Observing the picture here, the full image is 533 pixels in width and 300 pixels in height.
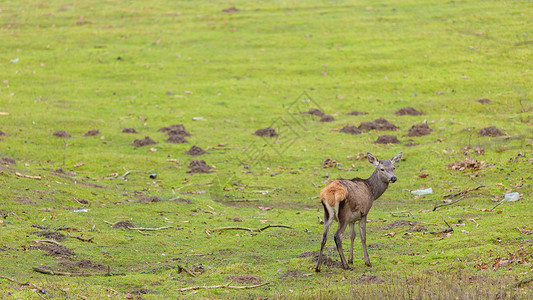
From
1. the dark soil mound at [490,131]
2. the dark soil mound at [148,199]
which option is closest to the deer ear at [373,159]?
the dark soil mound at [148,199]

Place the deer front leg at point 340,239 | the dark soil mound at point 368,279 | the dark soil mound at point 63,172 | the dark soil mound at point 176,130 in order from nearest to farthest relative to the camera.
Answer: the dark soil mound at point 368,279, the deer front leg at point 340,239, the dark soil mound at point 63,172, the dark soil mound at point 176,130

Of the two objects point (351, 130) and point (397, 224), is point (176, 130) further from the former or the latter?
point (397, 224)

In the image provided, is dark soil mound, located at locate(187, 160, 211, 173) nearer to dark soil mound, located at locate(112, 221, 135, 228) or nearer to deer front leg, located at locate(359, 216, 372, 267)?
dark soil mound, located at locate(112, 221, 135, 228)

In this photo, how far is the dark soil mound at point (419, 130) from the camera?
28.9 meters

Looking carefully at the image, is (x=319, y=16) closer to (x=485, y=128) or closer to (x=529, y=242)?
(x=485, y=128)

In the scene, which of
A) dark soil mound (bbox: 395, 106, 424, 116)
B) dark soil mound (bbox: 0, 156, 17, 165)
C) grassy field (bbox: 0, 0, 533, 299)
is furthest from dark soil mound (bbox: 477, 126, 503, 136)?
dark soil mound (bbox: 0, 156, 17, 165)

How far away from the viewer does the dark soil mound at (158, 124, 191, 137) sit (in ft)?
97.5

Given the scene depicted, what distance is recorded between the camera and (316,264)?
13.1 metres

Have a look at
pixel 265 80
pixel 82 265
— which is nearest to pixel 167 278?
pixel 82 265

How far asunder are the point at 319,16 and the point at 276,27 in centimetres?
477

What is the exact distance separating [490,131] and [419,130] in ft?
11.5

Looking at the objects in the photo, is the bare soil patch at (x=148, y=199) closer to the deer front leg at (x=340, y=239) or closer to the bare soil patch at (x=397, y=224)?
the bare soil patch at (x=397, y=224)

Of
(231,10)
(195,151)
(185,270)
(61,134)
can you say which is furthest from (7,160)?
(231,10)

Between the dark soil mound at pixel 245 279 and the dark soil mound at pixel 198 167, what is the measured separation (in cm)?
1246
